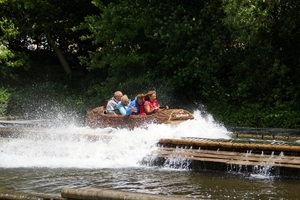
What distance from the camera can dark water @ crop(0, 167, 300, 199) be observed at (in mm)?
8484

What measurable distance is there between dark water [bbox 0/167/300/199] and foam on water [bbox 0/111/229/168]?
898 mm

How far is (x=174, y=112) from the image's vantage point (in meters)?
14.0

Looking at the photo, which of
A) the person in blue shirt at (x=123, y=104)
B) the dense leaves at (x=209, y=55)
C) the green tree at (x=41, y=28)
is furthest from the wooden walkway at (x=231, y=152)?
the green tree at (x=41, y=28)

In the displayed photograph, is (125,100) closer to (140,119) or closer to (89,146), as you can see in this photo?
(140,119)

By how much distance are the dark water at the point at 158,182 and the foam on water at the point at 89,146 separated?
2.95ft

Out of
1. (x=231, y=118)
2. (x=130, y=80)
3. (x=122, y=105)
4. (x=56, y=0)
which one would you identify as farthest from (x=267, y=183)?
(x=56, y=0)

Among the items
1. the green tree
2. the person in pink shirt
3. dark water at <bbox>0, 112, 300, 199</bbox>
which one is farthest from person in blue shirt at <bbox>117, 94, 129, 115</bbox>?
the green tree

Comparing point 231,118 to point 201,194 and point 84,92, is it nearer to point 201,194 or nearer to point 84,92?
point 84,92

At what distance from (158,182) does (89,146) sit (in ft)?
11.9

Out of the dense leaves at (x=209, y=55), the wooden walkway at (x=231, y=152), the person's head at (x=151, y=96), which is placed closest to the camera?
the wooden walkway at (x=231, y=152)

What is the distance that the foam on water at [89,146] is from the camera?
39.2 ft

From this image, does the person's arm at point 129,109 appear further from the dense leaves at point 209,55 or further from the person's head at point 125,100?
the dense leaves at point 209,55

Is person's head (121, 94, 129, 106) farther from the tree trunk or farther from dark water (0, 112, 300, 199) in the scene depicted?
the tree trunk

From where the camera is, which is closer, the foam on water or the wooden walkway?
the wooden walkway
